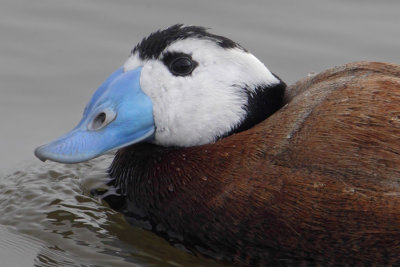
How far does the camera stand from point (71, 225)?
5.28m

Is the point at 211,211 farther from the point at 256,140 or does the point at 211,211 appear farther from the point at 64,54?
the point at 64,54

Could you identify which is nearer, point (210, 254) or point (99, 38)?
point (210, 254)

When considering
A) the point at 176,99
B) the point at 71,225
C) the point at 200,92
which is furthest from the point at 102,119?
the point at 71,225

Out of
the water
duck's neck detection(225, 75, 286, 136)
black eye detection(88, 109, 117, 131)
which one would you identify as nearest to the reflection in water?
the water

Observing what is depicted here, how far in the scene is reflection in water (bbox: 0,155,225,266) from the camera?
4.89m

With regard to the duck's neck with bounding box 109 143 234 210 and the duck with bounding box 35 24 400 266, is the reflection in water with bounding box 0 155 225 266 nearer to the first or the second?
the duck with bounding box 35 24 400 266

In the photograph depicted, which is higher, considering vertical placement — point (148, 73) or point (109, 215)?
point (148, 73)

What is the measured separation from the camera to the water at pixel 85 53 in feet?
18.2

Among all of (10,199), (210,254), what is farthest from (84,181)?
(210,254)

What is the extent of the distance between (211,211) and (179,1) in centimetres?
382

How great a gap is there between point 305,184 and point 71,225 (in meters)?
1.55

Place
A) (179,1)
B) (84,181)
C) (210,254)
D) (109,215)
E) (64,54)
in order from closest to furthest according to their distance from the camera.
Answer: (210,254) → (109,215) → (84,181) → (64,54) → (179,1)

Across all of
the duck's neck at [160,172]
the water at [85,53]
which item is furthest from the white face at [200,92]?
the water at [85,53]

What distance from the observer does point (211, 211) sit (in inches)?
181
